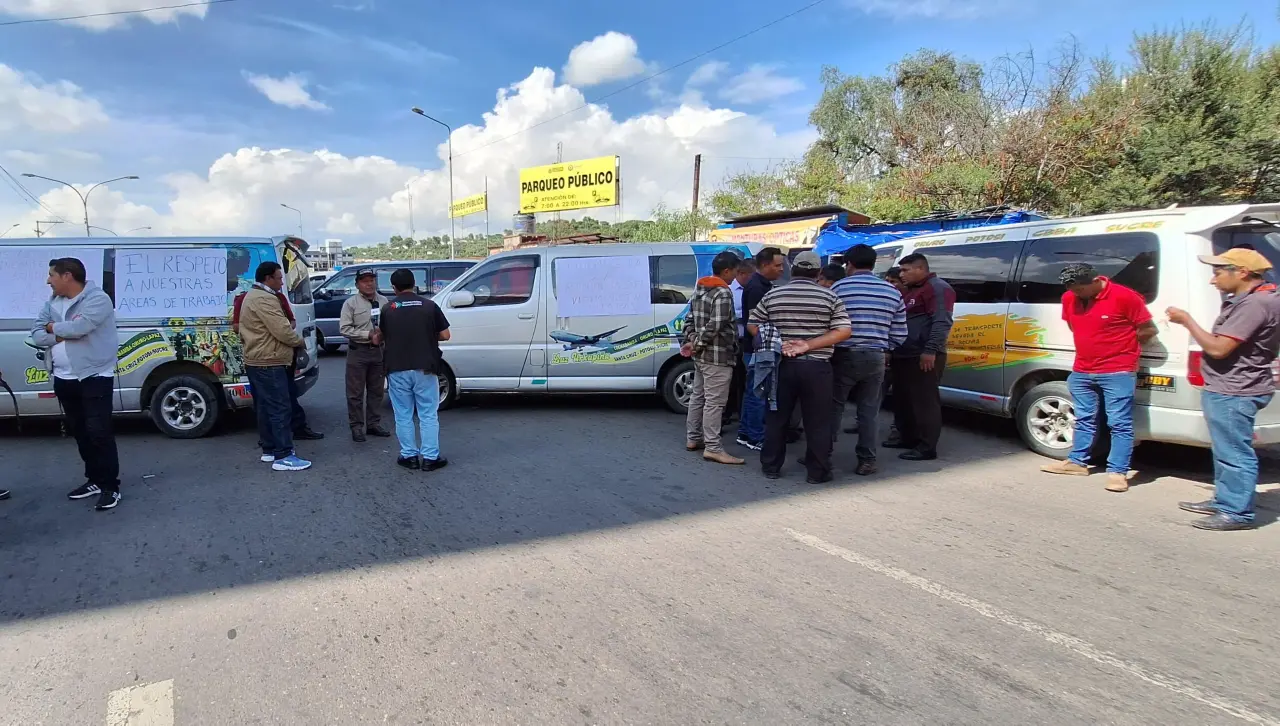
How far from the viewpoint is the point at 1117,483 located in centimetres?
489

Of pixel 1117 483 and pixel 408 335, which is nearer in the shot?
pixel 1117 483

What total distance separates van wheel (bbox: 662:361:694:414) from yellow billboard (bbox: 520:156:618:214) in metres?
27.9

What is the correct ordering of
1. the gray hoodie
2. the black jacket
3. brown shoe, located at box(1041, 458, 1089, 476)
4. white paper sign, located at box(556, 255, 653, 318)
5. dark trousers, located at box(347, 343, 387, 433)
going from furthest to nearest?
white paper sign, located at box(556, 255, 653, 318) → dark trousers, located at box(347, 343, 387, 433) → the black jacket → brown shoe, located at box(1041, 458, 1089, 476) → the gray hoodie

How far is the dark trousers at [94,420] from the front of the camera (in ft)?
15.1

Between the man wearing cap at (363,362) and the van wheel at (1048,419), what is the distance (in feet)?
19.7

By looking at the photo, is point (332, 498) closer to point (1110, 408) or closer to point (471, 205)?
point (1110, 408)

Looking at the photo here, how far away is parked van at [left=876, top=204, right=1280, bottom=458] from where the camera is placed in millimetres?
4746

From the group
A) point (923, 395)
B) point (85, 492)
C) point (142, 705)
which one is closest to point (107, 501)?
point (85, 492)

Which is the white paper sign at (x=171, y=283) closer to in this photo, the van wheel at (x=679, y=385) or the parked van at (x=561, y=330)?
the parked van at (x=561, y=330)

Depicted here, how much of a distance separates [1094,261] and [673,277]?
3947mm

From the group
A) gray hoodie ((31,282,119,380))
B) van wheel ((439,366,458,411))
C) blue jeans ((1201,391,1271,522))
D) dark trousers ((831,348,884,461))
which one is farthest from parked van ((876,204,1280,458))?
gray hoodie ((31,282,119,380))

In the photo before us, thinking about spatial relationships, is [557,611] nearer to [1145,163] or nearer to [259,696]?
[259,696]

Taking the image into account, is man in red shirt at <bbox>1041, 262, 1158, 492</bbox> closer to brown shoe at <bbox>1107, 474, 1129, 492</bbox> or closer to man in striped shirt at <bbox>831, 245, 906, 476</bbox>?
brown shoe at <bbox>1107, 474, 1129, 492</bbox>

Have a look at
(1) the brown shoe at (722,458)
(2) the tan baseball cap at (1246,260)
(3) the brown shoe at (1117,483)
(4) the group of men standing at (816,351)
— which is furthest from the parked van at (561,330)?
(2) the tan baseball cap at (1246,260)
